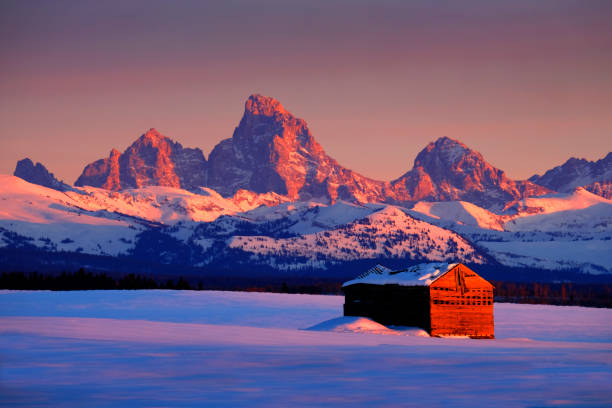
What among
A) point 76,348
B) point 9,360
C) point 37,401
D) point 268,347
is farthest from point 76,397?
point 268,347

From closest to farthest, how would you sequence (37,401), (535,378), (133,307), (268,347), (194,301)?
(37,401)
(535,378)
(268,347)
(133,307)
(194,301)

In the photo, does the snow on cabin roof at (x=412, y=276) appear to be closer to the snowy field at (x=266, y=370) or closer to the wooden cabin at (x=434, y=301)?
the wooden cabin at (x=434, y=301)

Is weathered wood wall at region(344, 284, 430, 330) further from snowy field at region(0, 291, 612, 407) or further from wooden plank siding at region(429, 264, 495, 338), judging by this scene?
snowy field at region(0, 291, 612, 407)

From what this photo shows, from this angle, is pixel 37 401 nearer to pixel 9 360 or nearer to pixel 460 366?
pixel 9 360

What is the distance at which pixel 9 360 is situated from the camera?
3322cm

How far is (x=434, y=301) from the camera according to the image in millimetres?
67375

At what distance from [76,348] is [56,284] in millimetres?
130650

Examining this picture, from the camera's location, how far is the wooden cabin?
67500 millimetres

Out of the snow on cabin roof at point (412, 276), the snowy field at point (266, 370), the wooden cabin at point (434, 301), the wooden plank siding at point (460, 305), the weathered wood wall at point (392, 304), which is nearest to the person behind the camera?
the snowy field at point (266, 370)

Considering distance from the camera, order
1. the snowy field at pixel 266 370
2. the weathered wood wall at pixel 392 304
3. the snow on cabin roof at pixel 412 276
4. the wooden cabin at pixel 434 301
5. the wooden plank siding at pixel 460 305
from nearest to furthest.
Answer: the snowy field at pixel 266 370 → the wooden plank siding at pixel 460 305 → the wooden cabin at pixel 434 301 → the weathered wood wall at pixel 392 304 → the snow on cabin roof at pixel 412 276

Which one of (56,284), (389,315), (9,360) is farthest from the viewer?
(56,284)

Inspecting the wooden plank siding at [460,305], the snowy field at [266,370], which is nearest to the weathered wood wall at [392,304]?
the wooden plank siding at [460,305]

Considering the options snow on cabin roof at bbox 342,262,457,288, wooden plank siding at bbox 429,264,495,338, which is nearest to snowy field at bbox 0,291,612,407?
wooden plank siding at bbox 429,264,495,338

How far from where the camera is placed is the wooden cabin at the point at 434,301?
221 ft
